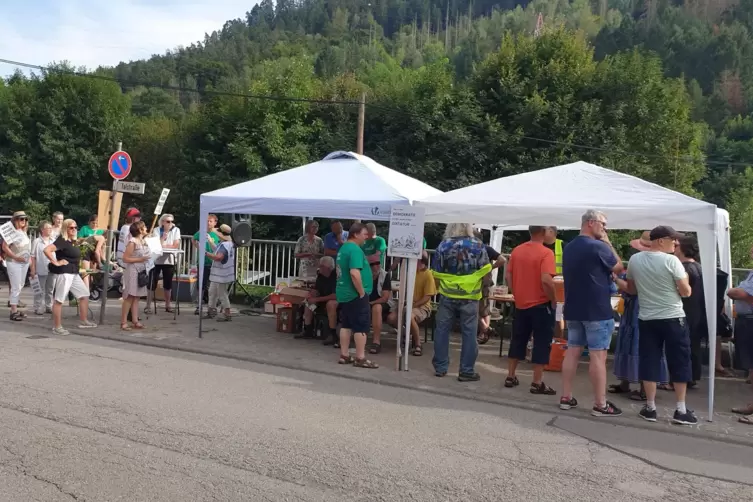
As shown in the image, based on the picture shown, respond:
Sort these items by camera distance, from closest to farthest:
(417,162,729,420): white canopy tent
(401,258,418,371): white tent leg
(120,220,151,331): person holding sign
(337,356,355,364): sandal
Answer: (417,162,729,420): white canopy tent
(401,258,418,371): white tent leg
(337,356,355,364): sandal
(120,220,151,331): person holding sign

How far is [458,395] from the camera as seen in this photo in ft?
23.8

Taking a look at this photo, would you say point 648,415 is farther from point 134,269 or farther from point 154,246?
point 154,246

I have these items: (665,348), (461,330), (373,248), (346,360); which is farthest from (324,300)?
(665,348)

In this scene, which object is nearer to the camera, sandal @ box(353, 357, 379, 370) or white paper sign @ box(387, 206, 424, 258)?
white paper sign @ box(387, 206, 424, 258)

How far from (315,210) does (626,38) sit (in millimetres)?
76820

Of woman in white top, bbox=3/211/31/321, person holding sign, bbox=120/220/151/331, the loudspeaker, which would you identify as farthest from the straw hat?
woman in white top, bbox=3/211/31/321

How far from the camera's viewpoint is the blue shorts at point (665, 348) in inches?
245

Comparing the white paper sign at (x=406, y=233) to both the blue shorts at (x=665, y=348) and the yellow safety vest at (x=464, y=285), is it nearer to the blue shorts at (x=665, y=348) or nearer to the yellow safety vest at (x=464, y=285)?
the yellow safety vest at (x=464, y=285)

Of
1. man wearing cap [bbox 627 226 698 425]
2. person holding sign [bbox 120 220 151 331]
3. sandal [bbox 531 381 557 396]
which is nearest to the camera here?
man wearing cap [bbox 627 226 698 425]

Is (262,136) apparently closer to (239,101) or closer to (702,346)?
(239,101)

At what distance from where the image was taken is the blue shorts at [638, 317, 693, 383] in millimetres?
6234

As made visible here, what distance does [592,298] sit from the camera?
644 cm

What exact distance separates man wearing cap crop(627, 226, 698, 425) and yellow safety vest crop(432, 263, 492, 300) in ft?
5.93

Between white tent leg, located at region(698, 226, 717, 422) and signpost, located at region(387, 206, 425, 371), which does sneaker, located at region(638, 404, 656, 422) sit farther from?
signpost, located at region(387, 206, 425, 371)
